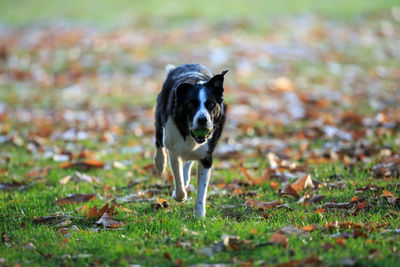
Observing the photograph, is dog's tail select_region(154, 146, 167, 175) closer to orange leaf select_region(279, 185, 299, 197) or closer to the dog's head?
the dog's head

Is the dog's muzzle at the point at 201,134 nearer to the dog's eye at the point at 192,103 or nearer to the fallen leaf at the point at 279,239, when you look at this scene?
the dog's eye at the point at 192,103

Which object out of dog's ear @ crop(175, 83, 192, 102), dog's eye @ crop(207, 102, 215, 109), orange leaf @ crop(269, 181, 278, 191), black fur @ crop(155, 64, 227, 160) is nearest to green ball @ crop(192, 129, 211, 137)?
black fur @ crop(155, 64, 227, 160)

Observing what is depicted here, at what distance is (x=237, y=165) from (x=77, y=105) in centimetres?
660

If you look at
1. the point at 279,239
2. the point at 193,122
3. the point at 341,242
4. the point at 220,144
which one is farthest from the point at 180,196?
the point at 220,144

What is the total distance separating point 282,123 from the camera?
10781 millimetres

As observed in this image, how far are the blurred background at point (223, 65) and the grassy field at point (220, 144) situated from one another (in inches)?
2.7

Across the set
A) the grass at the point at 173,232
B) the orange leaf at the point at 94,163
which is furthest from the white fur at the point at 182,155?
the orange leaf at the point at 94,163

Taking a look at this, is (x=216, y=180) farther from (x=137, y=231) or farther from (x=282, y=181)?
(x=137, y=231)

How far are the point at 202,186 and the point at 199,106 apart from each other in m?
0.97

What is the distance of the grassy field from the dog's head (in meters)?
0.90

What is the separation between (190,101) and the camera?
5.20m

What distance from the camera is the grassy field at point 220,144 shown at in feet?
13.9

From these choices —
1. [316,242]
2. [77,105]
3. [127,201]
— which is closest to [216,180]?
[127,201]

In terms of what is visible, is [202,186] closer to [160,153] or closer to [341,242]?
[160,153]
